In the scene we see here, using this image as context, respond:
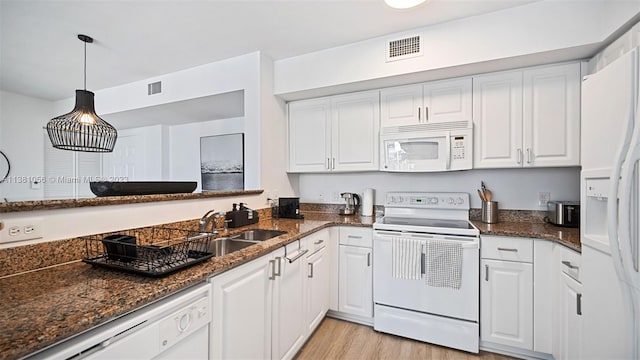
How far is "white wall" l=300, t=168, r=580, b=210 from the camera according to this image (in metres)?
2.32

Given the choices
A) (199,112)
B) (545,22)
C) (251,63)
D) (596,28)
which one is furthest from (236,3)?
(596,28)

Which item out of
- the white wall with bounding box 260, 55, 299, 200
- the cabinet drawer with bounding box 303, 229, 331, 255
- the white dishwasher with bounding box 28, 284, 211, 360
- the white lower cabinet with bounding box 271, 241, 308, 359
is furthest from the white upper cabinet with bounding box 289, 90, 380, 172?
the white dishwasher with bounding box 28, 284, 211, 360

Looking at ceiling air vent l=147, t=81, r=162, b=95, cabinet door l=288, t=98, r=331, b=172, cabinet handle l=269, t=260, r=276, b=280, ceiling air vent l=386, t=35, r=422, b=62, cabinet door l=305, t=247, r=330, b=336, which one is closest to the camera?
cabinet handle l=269, t=260, r=276, b=280

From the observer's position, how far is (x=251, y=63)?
267cm

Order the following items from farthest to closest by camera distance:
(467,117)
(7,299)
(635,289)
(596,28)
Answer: (467,117) → (596,28) → (635,289) → (7,299)

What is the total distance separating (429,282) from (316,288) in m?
0.88

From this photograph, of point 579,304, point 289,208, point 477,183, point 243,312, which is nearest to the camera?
point 243,312

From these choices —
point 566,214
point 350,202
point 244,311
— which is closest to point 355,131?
point 350,202

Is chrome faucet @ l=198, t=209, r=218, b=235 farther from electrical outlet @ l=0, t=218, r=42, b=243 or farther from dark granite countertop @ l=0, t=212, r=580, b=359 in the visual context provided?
electrical outlet @ l=0, t=218, r=42, b=243

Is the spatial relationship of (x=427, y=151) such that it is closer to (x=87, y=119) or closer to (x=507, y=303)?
(x=507, y=303)

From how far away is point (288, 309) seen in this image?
1758 mm

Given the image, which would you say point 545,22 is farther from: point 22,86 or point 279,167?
point 22,86

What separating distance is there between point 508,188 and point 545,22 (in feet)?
4.33

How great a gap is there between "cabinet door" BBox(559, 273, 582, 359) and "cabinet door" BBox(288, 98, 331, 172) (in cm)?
203
